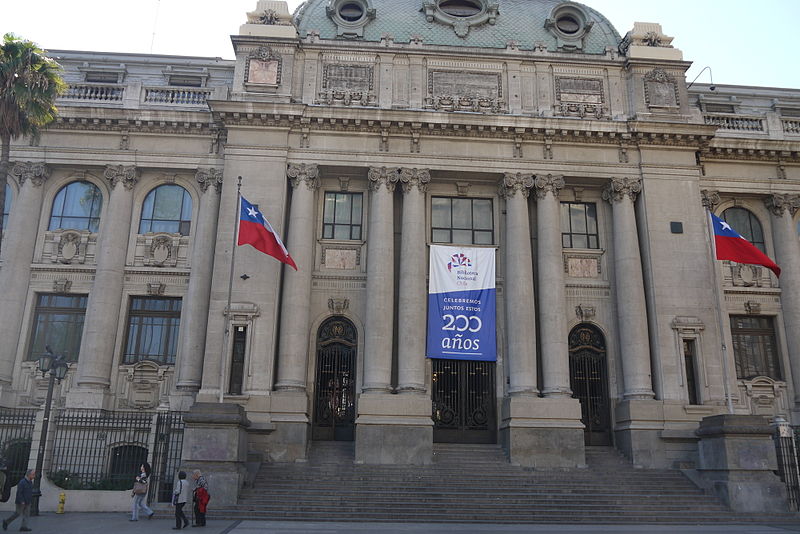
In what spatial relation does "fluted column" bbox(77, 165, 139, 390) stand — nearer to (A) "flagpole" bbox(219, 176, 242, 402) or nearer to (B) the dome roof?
(A) "flagpole" bbox(219, 176, 242, 402)

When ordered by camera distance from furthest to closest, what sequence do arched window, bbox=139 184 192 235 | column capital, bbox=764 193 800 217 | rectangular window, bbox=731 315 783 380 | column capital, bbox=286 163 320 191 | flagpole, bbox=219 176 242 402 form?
1. column capital, bbox=764 193 800 217
2. arched window, bbox=139 184 192 235
3. rectangular window, bbox=731 315 783 380
4. column capital, bbox=286 163 320 191
5. flagpole, bbox=219 176 242 402

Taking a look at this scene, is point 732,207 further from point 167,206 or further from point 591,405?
point 167,206

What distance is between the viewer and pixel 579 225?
27.9 metres

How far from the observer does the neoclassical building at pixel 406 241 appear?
958 inches

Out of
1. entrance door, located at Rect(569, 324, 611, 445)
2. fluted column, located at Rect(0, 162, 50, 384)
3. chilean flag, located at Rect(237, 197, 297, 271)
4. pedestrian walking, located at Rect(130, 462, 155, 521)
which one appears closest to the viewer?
pedestrian walking, located at Rect(130, 462, 155, 521)

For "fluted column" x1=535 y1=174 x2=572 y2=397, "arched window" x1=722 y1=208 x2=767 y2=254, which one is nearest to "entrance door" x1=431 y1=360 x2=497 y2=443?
"fluted column" x1=535 y1=174 x2=572 y2=397

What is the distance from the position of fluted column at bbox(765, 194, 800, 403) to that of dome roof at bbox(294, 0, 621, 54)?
10179 mm

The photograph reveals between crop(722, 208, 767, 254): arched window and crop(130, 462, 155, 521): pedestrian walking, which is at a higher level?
crop(722, 208, 767, 254): arched window

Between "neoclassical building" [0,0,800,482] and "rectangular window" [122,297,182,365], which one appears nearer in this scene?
"neoclassical building" [0,0,800,482]

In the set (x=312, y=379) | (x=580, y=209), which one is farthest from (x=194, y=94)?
(x=580, y=209)

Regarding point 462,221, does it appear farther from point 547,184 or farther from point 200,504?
point 200,504

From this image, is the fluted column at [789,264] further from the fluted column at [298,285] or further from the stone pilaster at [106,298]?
the stone pilaster at [106,298]

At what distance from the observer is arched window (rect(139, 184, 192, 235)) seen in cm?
2739

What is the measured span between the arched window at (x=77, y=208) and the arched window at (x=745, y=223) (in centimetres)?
2690
